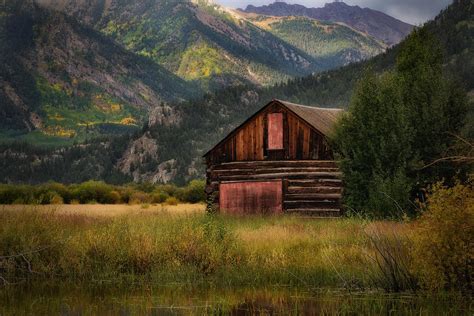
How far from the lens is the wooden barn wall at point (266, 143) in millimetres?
36312

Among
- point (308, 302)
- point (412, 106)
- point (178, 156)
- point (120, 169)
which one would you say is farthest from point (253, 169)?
point (120, 169)

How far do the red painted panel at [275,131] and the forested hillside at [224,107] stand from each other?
8003 centimetres

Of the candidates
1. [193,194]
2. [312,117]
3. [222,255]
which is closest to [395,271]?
[222,255]

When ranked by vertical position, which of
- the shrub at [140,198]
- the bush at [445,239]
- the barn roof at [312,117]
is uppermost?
the barn roof at [312,117]

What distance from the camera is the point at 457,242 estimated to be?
14719 millimetres

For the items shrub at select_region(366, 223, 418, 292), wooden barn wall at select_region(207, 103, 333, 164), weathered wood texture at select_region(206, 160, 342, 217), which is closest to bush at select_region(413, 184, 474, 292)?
shrub at select_region(366, 223, 418, 292)

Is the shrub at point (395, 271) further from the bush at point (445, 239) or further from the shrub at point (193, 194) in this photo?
the shrub at point (193, 194)

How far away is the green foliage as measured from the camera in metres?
31.2

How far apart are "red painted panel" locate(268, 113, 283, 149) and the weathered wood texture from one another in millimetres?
882

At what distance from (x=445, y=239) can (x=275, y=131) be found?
22.7 metres

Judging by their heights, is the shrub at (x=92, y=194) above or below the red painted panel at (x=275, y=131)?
below

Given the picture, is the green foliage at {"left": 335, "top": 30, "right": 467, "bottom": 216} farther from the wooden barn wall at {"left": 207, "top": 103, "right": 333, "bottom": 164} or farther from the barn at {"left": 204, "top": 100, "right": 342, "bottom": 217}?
the wooden barn wall at {"left": 207, "top": 103, "right": 333, "bottom": 164}

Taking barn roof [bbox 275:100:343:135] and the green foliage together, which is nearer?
the green foliage

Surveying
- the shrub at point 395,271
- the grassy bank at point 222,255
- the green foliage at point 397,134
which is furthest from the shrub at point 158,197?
the shrub at point 395,271
